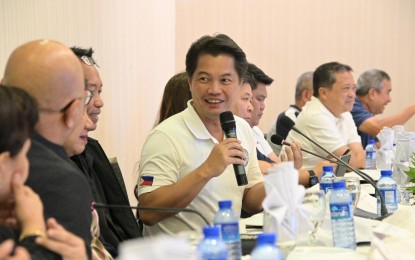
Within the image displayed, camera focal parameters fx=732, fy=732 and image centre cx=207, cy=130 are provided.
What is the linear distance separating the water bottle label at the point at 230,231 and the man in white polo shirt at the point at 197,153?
821 mm

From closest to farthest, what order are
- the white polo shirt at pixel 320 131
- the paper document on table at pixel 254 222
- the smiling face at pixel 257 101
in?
the paper document on table at pixel 254 222, the smiling face at pixel 257 101, the white polo shirt at pixel 320 131

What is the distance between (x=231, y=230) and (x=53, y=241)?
0.46m

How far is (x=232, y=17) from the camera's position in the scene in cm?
706

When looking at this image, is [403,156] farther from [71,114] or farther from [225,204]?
[71,114]

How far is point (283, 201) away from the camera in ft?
5.65

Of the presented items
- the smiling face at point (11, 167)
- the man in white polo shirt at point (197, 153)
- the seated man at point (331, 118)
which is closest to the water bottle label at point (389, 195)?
the man in white polo shirt at point (197, 153)

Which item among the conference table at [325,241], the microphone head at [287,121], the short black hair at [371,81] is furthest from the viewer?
the short black hair at [371,81]

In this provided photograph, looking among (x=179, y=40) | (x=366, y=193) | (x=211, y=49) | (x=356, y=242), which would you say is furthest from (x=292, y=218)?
(x=179, y=40)

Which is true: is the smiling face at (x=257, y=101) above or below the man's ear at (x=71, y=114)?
below

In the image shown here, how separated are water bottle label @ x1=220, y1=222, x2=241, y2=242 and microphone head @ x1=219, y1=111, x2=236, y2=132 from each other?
943 millimetres

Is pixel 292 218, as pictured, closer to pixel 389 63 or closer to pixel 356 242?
pixel 356 242

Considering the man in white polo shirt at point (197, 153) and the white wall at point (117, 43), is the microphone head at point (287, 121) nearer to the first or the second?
the white wall at point (117, 43)

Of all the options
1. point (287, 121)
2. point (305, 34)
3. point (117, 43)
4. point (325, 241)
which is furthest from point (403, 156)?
point (305, 34)

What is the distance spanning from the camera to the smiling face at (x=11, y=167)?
1489 mm
